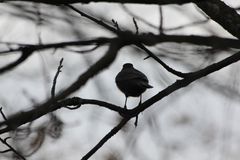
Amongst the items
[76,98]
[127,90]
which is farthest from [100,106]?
[127,90]

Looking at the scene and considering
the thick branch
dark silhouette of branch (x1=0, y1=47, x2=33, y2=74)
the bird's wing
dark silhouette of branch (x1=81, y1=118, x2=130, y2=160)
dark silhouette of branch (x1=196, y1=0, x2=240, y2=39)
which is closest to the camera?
the thick branch

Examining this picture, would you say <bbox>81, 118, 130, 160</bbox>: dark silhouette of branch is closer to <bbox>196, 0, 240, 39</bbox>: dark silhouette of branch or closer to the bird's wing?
<bbox>196, 0, 240, 39</bbox>: dark silhouette of branch

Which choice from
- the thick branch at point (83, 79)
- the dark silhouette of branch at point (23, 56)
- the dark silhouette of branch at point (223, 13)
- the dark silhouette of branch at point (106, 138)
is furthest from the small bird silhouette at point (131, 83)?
the thick branch at point (83, 79)

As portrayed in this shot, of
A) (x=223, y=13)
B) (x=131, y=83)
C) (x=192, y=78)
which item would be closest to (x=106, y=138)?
(x=192, y=78)

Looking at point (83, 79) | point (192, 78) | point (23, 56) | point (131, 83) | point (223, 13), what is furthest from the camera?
point (131, 83)

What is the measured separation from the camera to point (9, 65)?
276 cm

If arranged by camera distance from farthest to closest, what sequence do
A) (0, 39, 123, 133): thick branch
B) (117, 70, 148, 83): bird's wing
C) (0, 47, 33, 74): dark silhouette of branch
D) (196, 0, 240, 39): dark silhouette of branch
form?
(117, 70, 148, 83): bird's wing → (196, 0, 240, 39): dark silhouette of branch → (0, 47, 33, 74): dark silhouette of branch → (0, 39, 123, 133): thick branch

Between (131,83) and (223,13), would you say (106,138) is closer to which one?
(223,13)

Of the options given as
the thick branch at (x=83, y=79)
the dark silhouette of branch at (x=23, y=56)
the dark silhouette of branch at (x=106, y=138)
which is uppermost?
the thick branch at (x=83, y=79)

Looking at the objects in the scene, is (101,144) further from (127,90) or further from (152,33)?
(127,90)

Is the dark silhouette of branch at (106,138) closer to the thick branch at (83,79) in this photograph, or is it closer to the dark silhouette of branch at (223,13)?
the thick branch at (83,79)

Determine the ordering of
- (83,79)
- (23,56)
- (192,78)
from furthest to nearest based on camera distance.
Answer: (192,78)
(23,56)
(83,79)

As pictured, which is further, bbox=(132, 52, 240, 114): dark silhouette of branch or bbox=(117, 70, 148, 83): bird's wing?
bbox=(117, 70, 148, 83): bird's wing

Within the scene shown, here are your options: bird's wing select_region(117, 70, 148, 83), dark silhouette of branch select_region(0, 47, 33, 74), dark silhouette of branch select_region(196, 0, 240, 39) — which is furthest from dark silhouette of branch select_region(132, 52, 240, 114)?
bird's wing select_region(117, 70, 148, 83)
